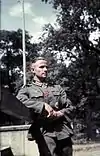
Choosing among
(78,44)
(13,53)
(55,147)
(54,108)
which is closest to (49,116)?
(54,108)

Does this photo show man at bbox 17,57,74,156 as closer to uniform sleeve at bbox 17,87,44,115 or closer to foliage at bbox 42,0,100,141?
uniform sleeve at bbox 17,87,44,115

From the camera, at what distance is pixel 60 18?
23.1 m

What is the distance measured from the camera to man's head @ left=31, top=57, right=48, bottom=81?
3176 mm

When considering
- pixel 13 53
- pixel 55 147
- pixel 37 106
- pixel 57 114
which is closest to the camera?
pixel 37 106

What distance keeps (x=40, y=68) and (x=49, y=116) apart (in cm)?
41

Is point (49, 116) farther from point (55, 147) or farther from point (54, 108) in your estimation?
point (55, 147)

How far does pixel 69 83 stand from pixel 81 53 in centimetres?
173

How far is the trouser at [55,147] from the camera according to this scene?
3039 mm

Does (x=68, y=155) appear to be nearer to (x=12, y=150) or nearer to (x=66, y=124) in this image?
(x=66, y=124)

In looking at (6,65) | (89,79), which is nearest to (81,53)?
(89,79)

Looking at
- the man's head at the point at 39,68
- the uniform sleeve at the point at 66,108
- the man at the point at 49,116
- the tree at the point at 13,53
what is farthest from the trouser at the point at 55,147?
the tree at the point at 13,53

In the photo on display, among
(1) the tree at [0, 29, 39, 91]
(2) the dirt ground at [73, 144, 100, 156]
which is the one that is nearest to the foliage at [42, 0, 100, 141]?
(1) the tree at [0, 29, 39, 91]

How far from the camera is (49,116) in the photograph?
293 centimetres

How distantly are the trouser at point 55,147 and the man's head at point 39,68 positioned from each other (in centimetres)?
44
